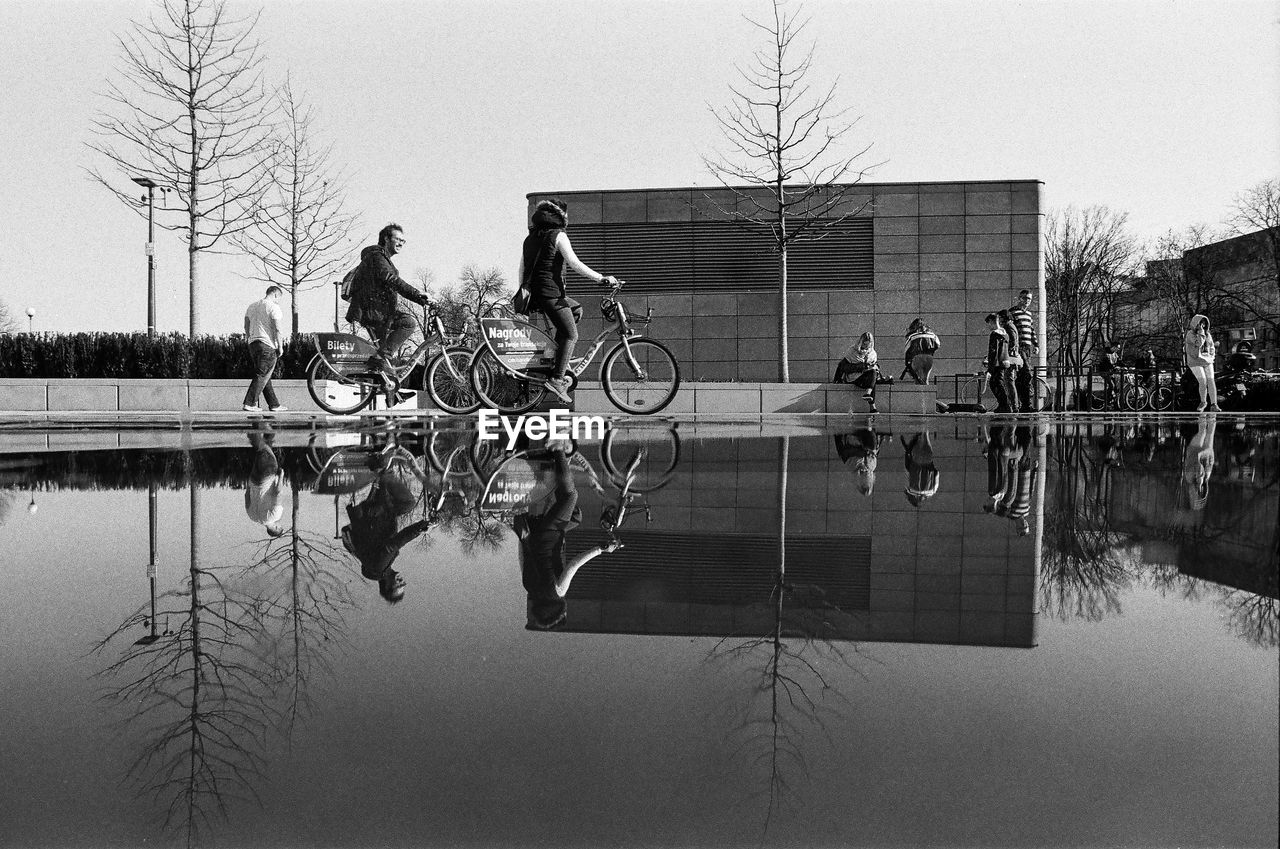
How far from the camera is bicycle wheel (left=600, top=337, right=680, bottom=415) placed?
9766mm

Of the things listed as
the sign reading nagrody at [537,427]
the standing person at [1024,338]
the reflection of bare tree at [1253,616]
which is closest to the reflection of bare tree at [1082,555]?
the reflection of bare tree at [1253,616]

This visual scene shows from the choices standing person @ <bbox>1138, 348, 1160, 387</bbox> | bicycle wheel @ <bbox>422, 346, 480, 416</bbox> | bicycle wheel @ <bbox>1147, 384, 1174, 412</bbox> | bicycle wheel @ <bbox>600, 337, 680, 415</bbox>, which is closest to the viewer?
bicycle wheel @ <bbox>600, 337, 680, 415</bbox>

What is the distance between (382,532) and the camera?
140 inches

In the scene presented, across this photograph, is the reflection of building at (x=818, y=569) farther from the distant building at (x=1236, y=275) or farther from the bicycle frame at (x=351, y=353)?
the distant building at (x=1236, y=275)

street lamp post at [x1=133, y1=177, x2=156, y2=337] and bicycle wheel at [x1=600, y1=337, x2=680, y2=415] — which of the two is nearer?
bicycle wheel at [x1=600, y1=337, x2=680, y2=415]

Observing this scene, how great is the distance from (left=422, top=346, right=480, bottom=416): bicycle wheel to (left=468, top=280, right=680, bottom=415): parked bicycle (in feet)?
1.15

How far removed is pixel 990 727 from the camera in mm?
1614

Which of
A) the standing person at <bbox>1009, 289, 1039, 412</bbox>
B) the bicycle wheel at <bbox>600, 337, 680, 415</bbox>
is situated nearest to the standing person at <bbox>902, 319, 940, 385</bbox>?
the standing person at <bbox>1009, 289, 1039, 412</bbox>

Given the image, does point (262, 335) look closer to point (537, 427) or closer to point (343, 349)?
point (343, 349)

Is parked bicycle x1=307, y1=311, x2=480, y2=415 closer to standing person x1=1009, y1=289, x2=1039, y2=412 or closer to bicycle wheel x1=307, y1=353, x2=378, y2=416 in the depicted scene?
bicycle wheel x1=307, y1=353, x2=378, y2=416

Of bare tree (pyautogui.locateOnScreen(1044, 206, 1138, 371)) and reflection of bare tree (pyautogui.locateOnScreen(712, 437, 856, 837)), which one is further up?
bare tree (pyautogui.locateOnScreen(1044, 206, 1138, 371))

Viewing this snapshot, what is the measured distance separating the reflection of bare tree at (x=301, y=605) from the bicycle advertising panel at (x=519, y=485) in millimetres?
1005

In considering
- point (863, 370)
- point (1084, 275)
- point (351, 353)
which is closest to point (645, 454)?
point (351, 353)

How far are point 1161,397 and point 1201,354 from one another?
9.42 feet
